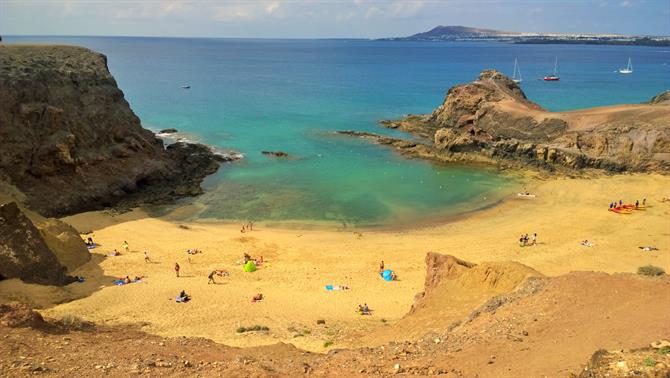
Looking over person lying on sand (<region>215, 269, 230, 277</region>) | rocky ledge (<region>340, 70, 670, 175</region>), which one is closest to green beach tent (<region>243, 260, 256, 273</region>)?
person lying on sand (<region>215, 269, 230, 277</region>)

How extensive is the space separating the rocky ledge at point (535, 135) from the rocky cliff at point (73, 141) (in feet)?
89.4

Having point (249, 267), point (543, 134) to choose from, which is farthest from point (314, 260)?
point (543, 134)

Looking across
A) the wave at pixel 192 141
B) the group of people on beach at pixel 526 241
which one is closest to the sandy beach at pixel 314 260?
the group of people on beach at pixel 526 241

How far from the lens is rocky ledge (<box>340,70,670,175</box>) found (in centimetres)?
4506

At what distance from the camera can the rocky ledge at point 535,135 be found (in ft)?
148

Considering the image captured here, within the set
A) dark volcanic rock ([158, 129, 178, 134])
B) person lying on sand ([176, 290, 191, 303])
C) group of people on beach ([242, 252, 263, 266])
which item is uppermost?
dark volcanic rock ([158, 129, 178, 134])

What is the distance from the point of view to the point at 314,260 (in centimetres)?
2758

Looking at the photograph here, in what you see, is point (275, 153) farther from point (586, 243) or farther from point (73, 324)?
point (73, 324)

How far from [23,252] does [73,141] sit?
52.6ft

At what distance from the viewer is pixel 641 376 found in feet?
26.9

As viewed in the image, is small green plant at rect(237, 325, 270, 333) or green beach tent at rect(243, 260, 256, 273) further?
green beach tent at rect(243, 260, 256, 273)

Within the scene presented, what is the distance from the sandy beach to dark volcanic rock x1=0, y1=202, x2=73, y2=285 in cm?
119

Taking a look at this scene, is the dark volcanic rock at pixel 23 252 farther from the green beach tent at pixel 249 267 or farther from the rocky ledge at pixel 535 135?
the rocky ledge at pixel 535 135

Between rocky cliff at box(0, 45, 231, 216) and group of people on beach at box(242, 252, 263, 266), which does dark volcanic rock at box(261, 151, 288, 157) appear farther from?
group of people on beach at box(242, 252, 263, 266)
